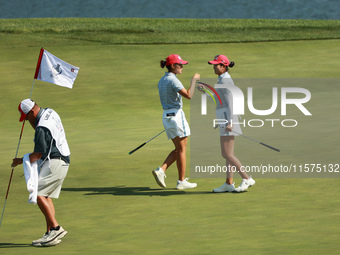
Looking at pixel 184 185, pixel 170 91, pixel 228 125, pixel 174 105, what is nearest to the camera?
pixel 228 125

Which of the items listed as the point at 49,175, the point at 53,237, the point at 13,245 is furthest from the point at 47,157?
the point at 13,245

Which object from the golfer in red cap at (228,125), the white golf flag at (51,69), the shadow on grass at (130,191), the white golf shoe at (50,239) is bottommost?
the white golf shoe at (50,239)

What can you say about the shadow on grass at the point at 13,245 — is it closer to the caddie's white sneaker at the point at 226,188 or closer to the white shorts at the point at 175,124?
the white shorts at the point at 175,124

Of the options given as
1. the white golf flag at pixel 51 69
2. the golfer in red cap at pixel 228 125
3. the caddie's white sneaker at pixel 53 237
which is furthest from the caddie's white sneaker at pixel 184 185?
the caddie's white sneaker at pixel 53 237

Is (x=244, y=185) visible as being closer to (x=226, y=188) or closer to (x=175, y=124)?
(x=226, y=188)

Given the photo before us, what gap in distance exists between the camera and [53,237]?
9.04 meters

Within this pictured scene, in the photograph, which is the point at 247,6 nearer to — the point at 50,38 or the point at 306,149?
the point at 50,38

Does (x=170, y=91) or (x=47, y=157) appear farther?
(x=170, y=91)

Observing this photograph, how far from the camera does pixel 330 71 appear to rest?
990 inches

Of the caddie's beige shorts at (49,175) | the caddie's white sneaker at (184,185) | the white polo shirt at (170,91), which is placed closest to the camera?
the caddie's beige shorts at (49,175)

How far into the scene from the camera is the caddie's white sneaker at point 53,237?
9.01 meters

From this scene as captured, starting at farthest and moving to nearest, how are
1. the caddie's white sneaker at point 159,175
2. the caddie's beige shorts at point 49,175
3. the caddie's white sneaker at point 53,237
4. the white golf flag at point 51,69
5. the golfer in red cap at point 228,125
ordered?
the caddie's white sneaker at point 159,175, the golfer in red cap at point 228,125, the white golf flag at point 51,69, the caddie's beige shorts at point 49,175, the caddie's white sneaker at point 53,237

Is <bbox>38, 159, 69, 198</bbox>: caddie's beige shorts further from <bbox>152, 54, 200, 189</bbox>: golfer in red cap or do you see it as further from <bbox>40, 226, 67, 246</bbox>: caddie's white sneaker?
<bbox>152, 54, 200, 189</bbox>: golfer in red cap

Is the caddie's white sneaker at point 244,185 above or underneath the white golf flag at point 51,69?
underneath
